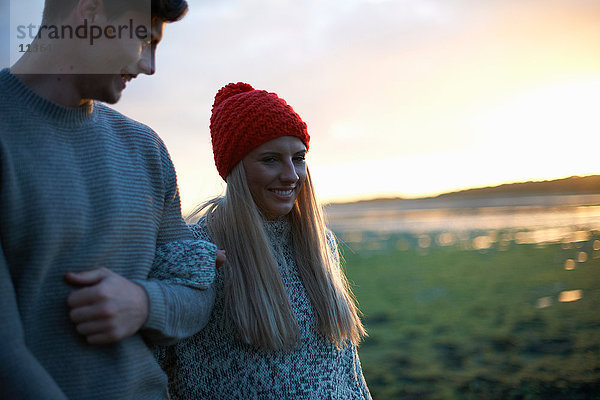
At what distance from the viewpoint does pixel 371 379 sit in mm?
4758

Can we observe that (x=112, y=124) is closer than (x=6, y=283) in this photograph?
No

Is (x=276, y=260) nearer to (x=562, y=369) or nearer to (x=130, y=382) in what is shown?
(x=130, y=382)

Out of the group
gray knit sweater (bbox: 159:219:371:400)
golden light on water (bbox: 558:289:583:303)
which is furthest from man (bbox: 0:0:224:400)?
golden light on water (bbox: 558:289:583:303)

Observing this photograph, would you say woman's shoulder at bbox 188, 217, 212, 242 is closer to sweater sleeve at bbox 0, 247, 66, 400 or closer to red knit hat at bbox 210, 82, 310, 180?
red knit hat at bbox 210, 82, 310, 180

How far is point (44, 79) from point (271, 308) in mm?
1217

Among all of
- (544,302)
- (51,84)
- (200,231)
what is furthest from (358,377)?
(544,302)

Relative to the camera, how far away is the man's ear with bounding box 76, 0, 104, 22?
47.1 inches

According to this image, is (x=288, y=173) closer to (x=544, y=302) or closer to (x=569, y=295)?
(x=544, y=302)

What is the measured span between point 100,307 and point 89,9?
0.76 m

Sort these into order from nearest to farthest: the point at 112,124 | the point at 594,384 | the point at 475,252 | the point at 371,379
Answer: the point at 112,124
the point at 594,384
the point at 371,379
the point at 475,252

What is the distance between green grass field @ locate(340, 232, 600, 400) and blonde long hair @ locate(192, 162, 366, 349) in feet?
3.49

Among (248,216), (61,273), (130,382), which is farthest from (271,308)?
(61,273)

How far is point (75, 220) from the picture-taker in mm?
1231

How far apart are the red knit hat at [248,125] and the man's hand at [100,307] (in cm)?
107
